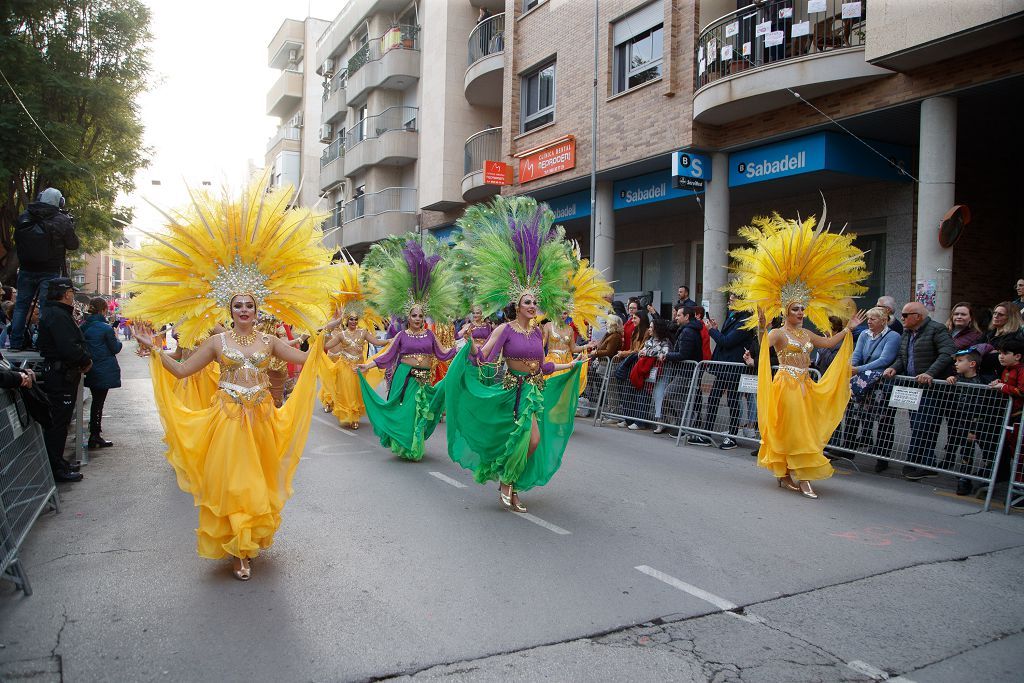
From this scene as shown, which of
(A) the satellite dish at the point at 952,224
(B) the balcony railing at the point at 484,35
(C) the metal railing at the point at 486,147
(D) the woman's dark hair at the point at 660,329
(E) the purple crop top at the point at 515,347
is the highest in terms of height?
(B) the balcony railing at the point at 484,35

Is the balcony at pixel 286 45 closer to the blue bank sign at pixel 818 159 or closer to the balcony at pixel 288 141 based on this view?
the balcony at pixel 288 141

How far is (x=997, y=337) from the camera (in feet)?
26.1

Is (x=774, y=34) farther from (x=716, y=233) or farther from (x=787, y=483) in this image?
(x=787, y=483)

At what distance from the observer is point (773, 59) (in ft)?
46.6

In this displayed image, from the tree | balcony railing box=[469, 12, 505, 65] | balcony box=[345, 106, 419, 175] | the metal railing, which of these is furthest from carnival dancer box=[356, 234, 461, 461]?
balcony box=[345, 106, 419, 175]

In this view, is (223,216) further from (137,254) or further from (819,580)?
(819,580)


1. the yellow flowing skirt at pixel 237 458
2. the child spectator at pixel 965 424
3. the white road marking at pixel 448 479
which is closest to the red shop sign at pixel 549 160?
the child spectator at pixel 965 424

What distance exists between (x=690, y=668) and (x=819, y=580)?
1751 mm

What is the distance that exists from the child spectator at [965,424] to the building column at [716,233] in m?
7.78

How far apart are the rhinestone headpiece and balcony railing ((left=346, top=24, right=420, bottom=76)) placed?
90.7 feet

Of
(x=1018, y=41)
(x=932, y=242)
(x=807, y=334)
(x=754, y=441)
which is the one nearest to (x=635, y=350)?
(x=754, y=441)

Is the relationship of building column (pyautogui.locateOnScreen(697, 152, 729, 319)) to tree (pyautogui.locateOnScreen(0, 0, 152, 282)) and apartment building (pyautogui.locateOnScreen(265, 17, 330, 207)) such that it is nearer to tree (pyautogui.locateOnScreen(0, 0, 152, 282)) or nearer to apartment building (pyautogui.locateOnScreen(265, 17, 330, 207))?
tree (pyautogui.locateOnScreen(0, 0, 152, 282))

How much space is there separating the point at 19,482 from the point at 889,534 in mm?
6611

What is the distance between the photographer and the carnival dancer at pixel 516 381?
22.0 ft
